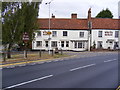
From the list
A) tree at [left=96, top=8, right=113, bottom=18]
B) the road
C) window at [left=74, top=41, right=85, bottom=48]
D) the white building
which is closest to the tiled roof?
the white building

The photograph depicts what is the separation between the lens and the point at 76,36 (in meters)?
48.3

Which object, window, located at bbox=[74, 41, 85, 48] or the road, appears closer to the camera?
the road

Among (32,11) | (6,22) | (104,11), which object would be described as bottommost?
(6,22)

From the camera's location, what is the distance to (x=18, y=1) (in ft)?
77.5

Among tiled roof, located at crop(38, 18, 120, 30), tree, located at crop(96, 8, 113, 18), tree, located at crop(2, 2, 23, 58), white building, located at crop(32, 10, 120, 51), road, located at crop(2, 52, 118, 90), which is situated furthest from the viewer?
tree, located at crop(96, 8, 113, 18)

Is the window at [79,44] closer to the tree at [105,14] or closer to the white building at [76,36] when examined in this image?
the white building at [76,36]

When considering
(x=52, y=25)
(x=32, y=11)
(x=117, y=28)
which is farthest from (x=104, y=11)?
(x=32, y=11)

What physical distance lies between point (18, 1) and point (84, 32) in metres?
27.3

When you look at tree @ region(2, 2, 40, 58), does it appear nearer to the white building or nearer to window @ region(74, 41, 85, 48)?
the white building

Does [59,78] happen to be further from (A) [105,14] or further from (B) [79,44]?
(A) [105,14]

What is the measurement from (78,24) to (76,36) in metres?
3.44

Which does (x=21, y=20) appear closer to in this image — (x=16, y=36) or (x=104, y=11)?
(x=16, y=36)

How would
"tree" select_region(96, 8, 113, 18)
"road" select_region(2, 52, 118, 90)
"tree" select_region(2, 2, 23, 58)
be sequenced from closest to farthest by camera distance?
1. "road" select_region(2, 52, 118, 90)
2. "tree" select_region(2, 2, 23, 58)
3. "tree" select_region(96, 8, 113, 18)

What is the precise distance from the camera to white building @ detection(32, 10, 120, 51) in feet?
157
